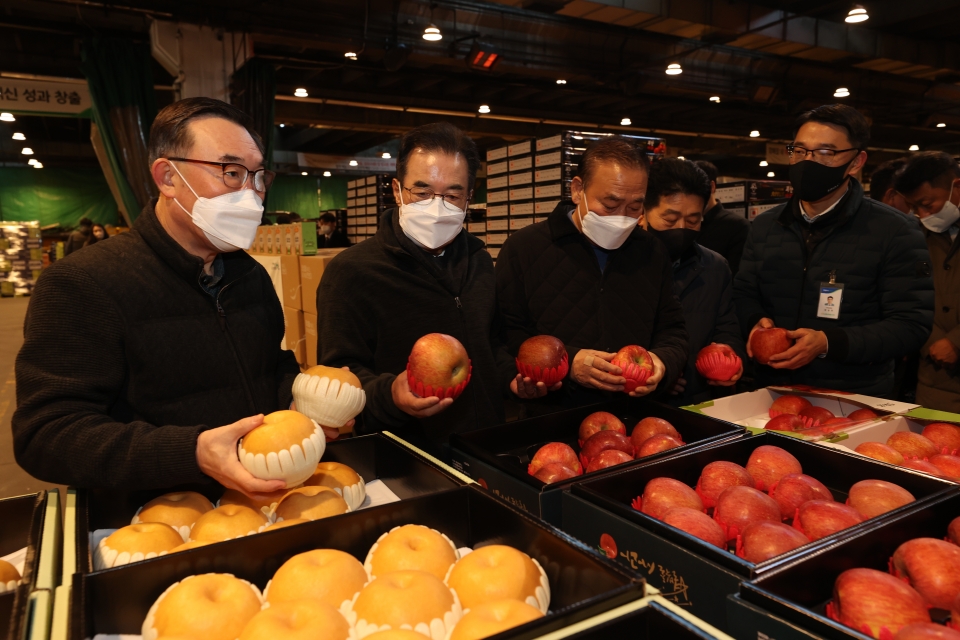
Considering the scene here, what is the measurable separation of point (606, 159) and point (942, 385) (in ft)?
7.87

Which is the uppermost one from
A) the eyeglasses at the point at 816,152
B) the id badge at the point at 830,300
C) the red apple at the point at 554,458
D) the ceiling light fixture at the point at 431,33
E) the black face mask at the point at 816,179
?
the ceiling light fixture at the point at 431,33

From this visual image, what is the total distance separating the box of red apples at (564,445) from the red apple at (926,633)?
70 cm

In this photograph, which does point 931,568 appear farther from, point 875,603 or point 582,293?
point 582,293

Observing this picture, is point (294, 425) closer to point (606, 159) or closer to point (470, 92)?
point (606, 159)

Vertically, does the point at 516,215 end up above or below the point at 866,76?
below

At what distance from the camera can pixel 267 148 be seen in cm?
736

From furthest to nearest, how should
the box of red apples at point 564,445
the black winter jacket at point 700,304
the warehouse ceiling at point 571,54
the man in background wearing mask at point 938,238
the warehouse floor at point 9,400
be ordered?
the warehouse ceiling at point 571,54 < the warehouse floor at point 9,400 < the man in background wearing mask at point 938,238 < the black winter jacket at point 700,304 < the box of red apples at point 564,445

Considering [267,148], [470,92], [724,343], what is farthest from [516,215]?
[470,92]

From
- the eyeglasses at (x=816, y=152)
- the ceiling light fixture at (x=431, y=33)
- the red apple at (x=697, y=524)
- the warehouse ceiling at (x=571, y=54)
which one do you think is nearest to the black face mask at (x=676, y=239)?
the eyeglasses at (x=816, y=152)

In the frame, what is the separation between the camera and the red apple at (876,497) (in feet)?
4.57

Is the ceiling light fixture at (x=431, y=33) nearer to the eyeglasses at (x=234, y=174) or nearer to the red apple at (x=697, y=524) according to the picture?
the eyeglasses at (x=234, y=174)

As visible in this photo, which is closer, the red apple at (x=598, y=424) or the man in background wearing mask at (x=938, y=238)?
the red apple at (x=598, y=424)

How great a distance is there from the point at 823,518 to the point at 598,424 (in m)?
0.80

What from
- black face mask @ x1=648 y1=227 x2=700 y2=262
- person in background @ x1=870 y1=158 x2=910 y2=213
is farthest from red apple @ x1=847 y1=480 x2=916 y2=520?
person in background @ x1=870 y1=158 x2=910 y2=213
